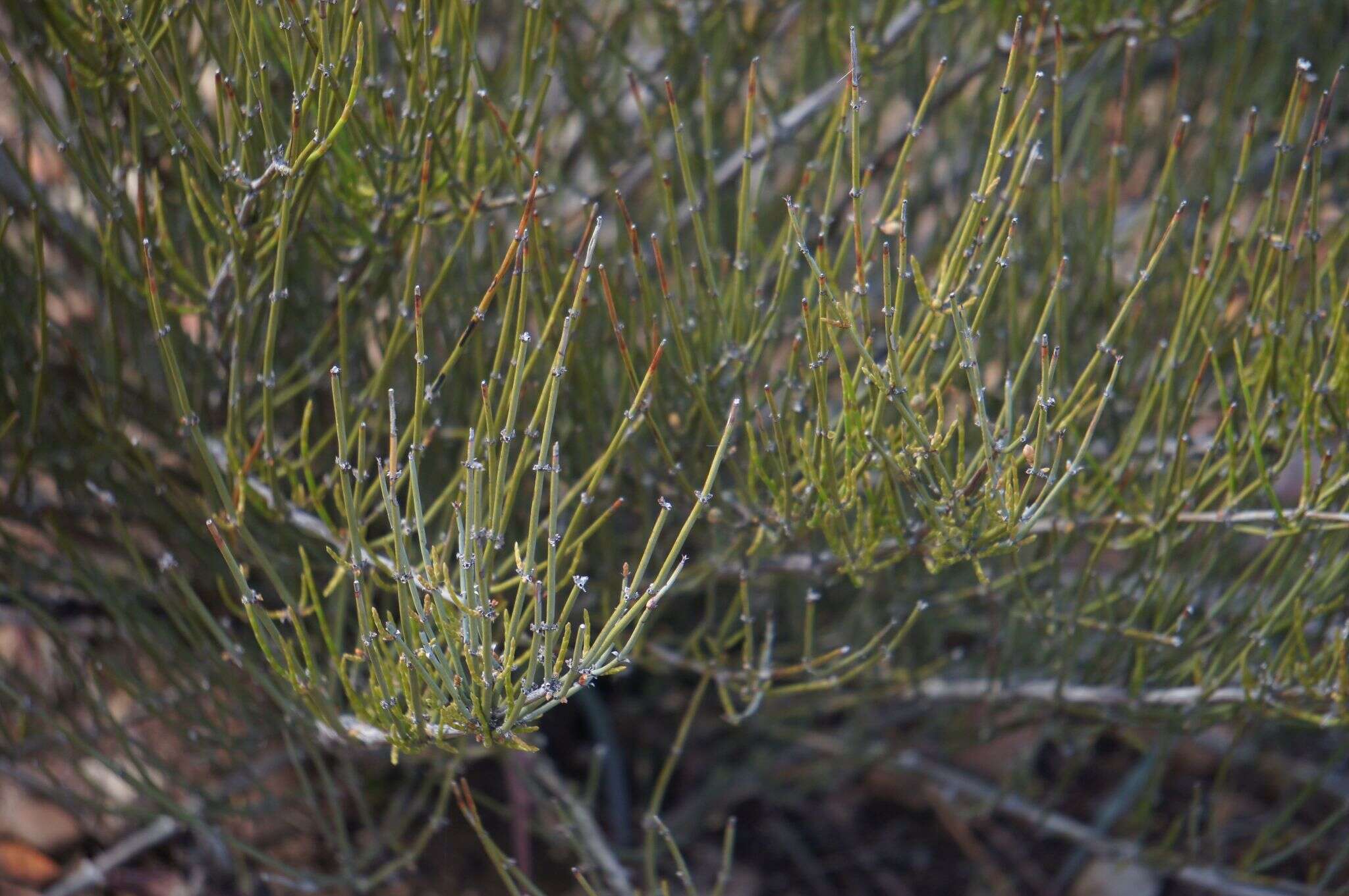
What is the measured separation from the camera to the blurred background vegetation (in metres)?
0.92

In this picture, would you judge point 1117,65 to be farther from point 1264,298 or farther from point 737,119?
point 1264,298

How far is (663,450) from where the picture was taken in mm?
988

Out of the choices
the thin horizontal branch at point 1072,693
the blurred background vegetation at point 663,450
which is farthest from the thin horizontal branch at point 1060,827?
the thin horizontal branch at point 1072,693

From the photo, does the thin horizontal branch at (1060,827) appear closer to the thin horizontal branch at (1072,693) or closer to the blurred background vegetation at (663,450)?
the blurred background vegetation at (663,450)

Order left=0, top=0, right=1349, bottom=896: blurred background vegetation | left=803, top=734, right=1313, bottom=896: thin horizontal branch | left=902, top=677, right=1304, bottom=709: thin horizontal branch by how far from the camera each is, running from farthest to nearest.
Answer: left=803, top=734, right=1313, bottom=896: thin horizontal branch → left=902, top=677, right=1304, bottom=709: thin horizontal branch → left=0, top=0, right=1349, bottom=896: blurred background vegetation

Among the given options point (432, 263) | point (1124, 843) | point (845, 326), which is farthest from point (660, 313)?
point (1124, 843)

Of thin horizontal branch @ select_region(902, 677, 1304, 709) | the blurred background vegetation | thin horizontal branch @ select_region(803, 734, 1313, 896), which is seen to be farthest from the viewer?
thin horizontal branch @ select_region(803, 734, 1313, 896)

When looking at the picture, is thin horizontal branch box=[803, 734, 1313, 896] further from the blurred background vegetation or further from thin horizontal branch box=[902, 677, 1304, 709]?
thin horizontal branch box=[902, 677, 1304, 709]

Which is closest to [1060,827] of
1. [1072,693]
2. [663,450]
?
[1072,693]

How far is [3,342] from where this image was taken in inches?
49.0

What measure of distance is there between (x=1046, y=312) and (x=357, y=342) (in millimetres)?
736

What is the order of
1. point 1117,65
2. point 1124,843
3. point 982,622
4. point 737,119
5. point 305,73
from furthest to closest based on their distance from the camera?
point 737,119 → point 1117,65 → point 982,622 → point 1124,843 → point 305,73

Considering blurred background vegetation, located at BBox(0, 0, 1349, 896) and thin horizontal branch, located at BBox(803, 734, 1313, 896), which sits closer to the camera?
blurred background vegetation, located at BBox(0, 0, 1349, 896)

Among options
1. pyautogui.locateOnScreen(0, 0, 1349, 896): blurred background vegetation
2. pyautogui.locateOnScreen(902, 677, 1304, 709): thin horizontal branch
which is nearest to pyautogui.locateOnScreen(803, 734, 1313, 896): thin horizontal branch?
pyautogui.locateOnScreen(0, 0, 1349, 896): blurred background vegetation
